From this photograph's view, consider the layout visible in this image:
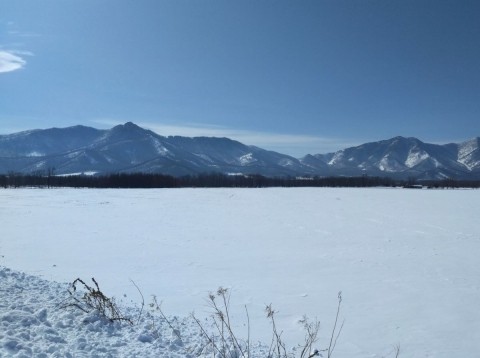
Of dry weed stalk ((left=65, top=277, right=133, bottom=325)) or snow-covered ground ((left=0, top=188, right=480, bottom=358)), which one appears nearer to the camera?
snow-covered ground ((left=0, top=188, right=480, bottom=358))

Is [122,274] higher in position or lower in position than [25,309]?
lower

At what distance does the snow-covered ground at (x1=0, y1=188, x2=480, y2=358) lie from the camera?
561 cm

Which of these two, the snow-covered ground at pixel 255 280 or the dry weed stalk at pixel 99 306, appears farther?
the dry weed stalk at pixel 99 306

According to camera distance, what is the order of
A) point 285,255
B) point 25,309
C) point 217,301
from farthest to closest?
point 285,255 → point 217,301 → point 25,309

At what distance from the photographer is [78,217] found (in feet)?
89.6

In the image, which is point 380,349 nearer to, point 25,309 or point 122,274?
point 25,309

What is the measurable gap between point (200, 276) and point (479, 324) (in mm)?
7409

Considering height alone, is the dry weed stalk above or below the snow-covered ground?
above

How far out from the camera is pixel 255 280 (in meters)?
11.1

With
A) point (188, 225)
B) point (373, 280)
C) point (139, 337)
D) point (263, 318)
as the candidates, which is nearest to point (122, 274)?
point (263, 318)

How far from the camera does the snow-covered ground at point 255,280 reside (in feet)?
Result: 18.4

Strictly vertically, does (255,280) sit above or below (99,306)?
below

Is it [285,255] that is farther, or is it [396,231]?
[396,231]

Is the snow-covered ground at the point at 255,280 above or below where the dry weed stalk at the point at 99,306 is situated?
below
